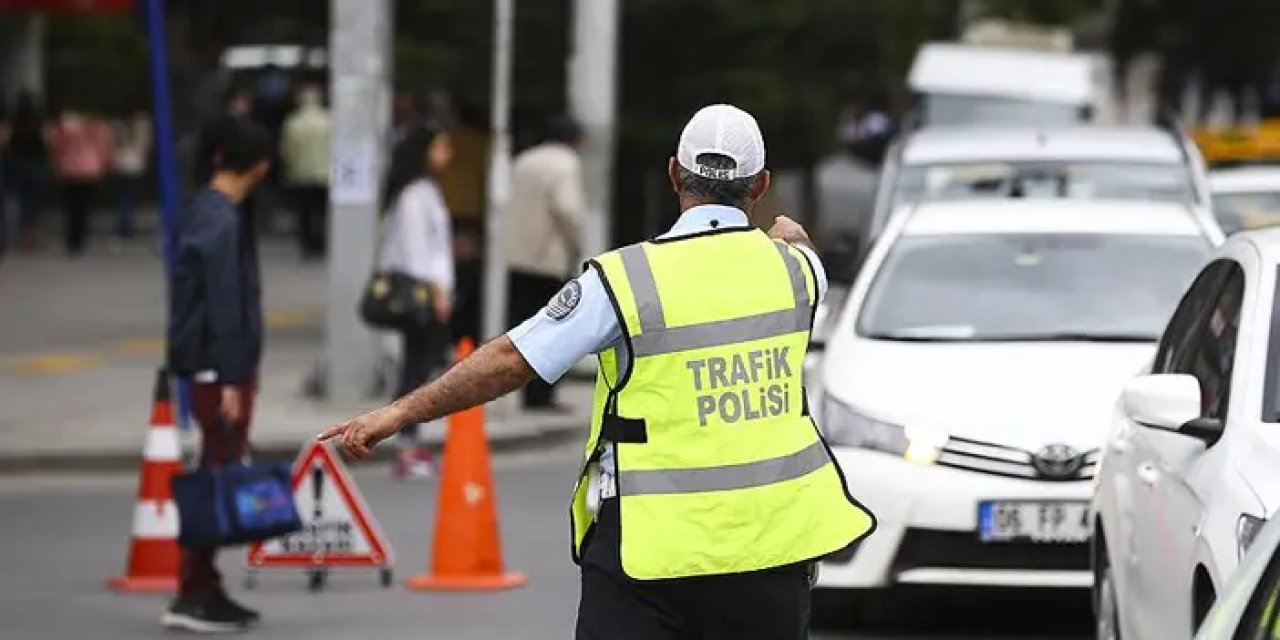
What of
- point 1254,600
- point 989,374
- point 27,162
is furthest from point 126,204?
point 1254,600

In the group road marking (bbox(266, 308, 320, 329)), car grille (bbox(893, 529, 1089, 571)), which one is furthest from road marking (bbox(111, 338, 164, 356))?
car grille (bbox(893, 529, 1089, 571))

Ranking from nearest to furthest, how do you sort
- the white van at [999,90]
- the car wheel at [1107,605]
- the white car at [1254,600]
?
the white car at [1254,600], the car wheel at [1107,605], the white van at [999,90]

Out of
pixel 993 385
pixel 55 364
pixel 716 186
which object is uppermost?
pixel 716 186

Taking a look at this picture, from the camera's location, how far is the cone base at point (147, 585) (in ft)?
39.3

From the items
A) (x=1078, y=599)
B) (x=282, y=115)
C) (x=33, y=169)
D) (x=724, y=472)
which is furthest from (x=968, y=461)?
(x=282, y=115)

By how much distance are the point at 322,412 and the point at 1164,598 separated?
1069cm

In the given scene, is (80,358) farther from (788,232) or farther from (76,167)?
(788,232)

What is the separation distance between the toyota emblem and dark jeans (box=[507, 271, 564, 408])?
861cm

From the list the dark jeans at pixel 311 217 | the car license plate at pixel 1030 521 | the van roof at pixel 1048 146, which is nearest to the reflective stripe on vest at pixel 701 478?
the car license plate at pixel 1030 521

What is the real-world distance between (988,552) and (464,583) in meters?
2.50

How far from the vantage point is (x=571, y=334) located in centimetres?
598

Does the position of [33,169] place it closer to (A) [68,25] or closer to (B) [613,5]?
(A) [68,25]

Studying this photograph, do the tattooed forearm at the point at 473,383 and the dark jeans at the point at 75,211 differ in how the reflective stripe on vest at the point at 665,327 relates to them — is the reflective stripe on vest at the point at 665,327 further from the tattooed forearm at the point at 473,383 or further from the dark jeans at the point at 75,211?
the dark jeans at the point at 75,211

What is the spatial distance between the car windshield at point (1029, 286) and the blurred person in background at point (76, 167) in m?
24.8
